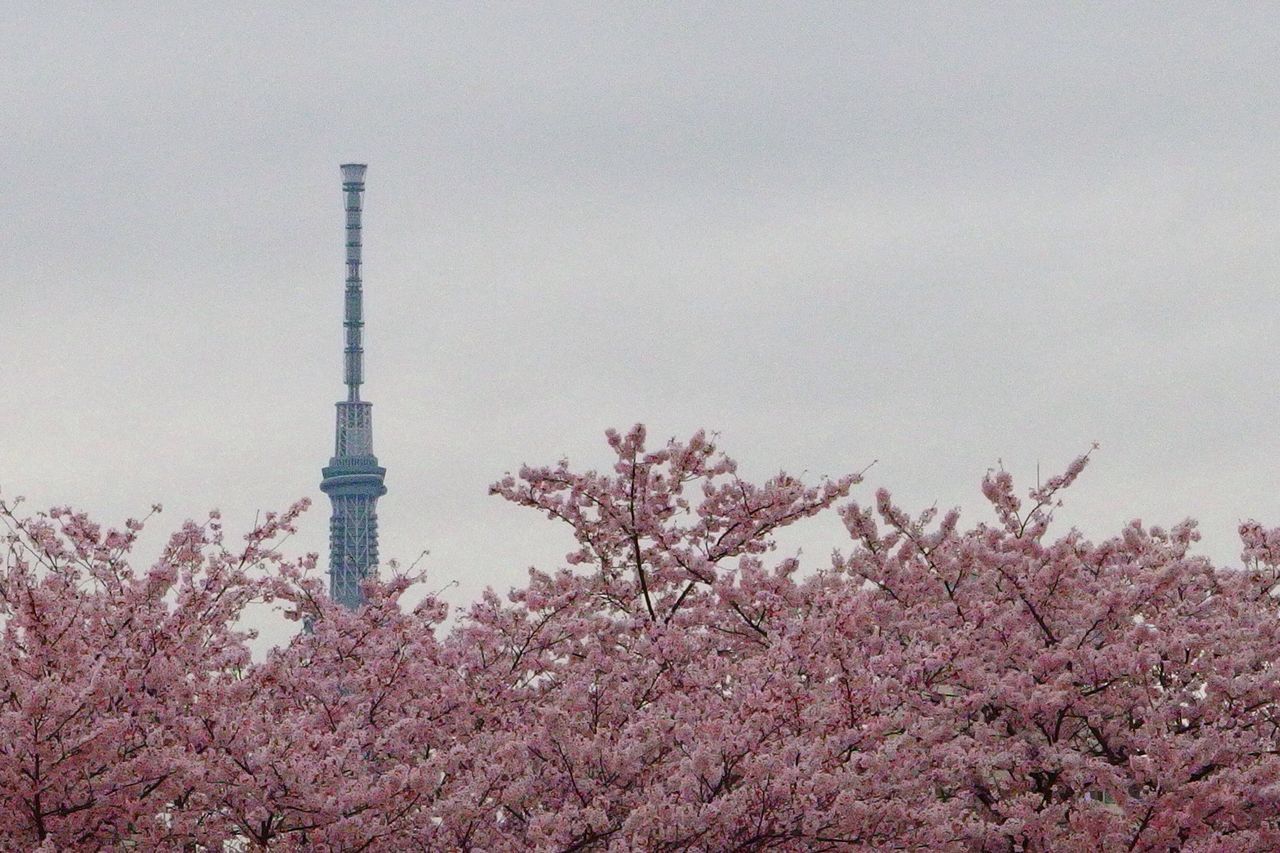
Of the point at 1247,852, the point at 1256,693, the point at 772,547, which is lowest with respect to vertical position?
the point at 1247,852

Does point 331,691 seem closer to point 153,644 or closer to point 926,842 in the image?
point 153,644

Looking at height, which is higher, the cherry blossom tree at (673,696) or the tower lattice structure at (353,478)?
the tower lattice structure at (353,478)

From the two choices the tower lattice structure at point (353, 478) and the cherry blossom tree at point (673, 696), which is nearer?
the cherry blossom tree at point (673, 696)

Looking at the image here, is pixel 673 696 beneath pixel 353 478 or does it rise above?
beneath

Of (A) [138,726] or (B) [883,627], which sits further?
(B) [883,627]

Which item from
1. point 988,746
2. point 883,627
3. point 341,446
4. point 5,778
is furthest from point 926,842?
point 341,446

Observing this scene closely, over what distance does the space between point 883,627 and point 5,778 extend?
31.0 ft

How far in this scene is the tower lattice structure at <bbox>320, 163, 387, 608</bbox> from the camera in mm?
167250

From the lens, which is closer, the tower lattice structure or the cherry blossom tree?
the cherry blossom tree

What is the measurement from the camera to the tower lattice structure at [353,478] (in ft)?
549

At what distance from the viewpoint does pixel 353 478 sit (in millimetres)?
176250

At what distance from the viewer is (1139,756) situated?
2312cm

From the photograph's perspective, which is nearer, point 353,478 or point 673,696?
point 673,696

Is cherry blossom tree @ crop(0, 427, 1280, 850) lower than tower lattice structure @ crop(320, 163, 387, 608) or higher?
lower
